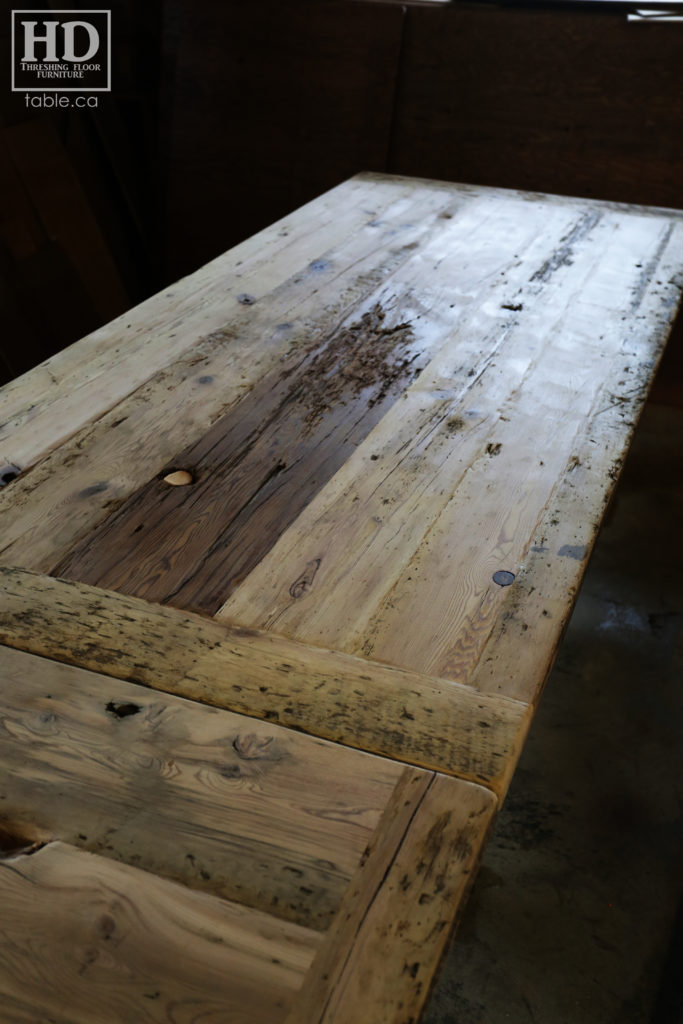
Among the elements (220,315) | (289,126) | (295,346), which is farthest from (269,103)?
(295,346)

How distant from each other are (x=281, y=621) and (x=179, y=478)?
14.8 inches

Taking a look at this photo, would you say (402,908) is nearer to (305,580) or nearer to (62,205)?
(305,580)

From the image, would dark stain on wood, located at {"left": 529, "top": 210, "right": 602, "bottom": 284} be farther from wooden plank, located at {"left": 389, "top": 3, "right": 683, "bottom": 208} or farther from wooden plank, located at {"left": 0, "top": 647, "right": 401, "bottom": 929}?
wooden plank, located at {"left": 0, "top": 647, "right": 401, "bottom": 929}


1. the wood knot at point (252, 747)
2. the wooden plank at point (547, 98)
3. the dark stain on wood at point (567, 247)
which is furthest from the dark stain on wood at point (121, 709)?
the wooden plank at point (547, 98)

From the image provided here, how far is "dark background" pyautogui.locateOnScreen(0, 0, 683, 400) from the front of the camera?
3.23 metres

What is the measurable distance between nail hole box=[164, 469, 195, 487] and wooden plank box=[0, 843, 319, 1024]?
63cm

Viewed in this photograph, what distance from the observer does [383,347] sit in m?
1.78

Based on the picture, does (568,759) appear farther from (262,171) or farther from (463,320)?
(262,171)

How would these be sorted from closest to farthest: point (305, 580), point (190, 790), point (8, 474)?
point (190, 790) < point (305, 580) < point (8, 474)

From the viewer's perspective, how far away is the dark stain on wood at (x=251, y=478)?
3.79 feet

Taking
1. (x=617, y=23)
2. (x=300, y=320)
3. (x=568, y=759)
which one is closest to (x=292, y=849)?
(x=300, y=320)

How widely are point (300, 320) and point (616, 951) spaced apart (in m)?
1.40

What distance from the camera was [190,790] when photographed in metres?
0.88

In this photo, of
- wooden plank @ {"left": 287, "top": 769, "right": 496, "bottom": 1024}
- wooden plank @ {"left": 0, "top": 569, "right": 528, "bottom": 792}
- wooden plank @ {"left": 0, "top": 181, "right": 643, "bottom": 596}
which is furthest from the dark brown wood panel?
wooden plank @ {"left": 287, "top": 769, "right": 496, "bottom": 1024}
